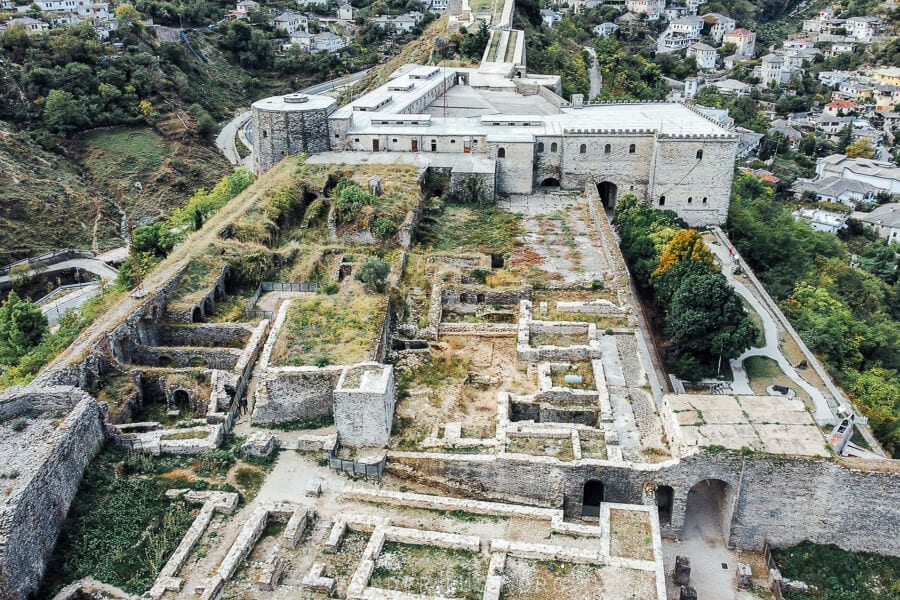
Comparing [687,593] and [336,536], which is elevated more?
[336,536]

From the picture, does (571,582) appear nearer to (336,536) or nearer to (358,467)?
(336,536)

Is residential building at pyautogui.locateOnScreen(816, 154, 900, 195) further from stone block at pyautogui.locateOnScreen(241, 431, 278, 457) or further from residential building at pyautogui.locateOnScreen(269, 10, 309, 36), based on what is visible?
stone block at pyautogui.locateOnScreen(241, 431, 278, 457)

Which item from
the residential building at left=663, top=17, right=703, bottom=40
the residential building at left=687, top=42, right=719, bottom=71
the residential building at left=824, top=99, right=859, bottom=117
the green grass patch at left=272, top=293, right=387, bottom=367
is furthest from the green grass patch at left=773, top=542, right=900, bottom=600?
the residential building at left=663, top=17, right=703, bottom=40

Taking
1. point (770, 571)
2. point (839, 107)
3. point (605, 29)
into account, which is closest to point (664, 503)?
point (770, 571)

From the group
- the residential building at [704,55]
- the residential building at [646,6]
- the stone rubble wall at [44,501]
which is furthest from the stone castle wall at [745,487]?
the residential building at [646,6]

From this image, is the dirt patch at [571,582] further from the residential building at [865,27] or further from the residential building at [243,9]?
the residential building at [865,27]

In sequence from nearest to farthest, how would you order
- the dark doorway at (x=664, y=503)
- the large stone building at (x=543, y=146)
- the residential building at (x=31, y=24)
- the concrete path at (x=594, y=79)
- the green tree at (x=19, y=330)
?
1. the dark doorway at (x=664, y=503)
2. the green tree at (x=19, y=330)
3. the large stone building at (x=543, y=146)
4. the residential building at (x=31, y=24)
5. the concrete path at (x=594, y=79)
